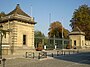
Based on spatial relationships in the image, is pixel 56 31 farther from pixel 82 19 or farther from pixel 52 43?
pixel 52 43

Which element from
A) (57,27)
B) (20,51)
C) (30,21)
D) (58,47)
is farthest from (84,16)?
(20,51)

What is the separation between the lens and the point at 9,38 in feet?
106

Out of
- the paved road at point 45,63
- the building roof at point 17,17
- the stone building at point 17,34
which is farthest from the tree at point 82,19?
the paved road at point 45,63

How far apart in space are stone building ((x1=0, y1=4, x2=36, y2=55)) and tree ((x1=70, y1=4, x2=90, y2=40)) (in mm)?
37277

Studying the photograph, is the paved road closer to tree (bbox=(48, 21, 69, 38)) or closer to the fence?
the fence

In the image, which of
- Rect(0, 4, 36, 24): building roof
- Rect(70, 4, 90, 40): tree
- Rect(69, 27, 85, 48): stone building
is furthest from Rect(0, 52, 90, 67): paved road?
Rect(70, 4, 90, 40): tree

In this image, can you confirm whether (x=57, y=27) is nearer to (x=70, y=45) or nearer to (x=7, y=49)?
(x=70, y=45)

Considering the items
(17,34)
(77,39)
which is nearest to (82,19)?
(77,39)

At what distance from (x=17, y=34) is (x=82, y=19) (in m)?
42.3

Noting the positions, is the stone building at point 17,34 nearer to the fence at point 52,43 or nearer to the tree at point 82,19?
the fence at point 52,43

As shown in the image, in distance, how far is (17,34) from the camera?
105 ft

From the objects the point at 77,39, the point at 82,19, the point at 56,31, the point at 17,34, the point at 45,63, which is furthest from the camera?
the point at 56,31

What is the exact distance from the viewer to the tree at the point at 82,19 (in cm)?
6838

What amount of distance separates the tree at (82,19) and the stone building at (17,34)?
122ft
